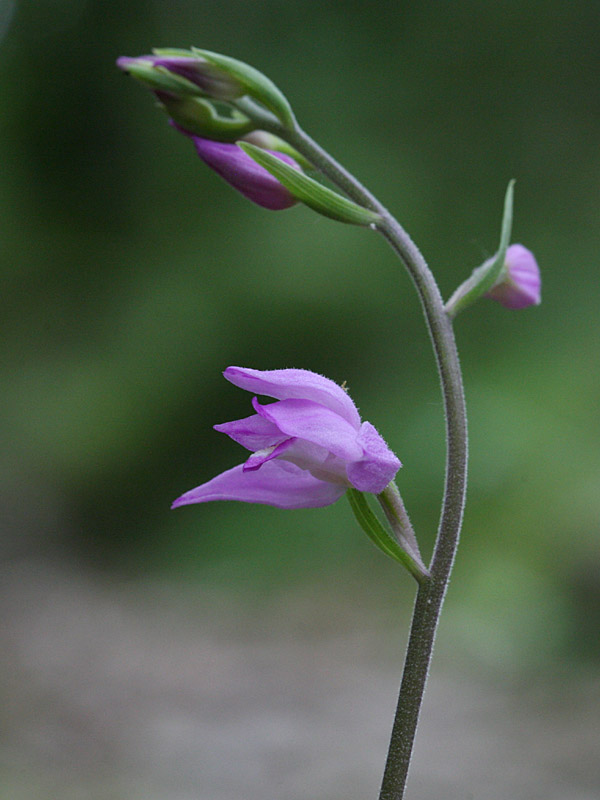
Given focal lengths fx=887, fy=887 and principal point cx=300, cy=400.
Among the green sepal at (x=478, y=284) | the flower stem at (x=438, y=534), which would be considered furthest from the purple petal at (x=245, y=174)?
the green sepal at (x=478, y=284)

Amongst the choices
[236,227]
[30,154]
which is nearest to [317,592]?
[236,227]

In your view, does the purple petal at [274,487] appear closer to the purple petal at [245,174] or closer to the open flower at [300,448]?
the open flower at [300,448]

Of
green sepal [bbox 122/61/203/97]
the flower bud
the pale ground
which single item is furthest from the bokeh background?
green sepal [bbox 122/61/203/97]

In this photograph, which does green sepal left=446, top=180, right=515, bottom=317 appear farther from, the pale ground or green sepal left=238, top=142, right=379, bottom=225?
the pale ground

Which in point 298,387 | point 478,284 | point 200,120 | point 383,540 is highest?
point 200,120

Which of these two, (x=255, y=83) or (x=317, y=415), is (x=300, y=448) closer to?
(x=317, y=415)

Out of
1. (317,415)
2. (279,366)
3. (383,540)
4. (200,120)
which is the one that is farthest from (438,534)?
(279,366)

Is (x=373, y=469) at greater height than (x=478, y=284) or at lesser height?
lesser
